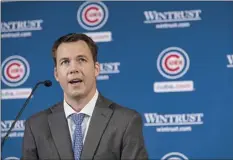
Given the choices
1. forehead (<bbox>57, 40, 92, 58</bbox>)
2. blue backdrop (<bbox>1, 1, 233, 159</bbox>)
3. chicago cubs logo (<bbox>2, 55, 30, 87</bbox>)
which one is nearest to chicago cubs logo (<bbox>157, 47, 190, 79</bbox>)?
blue backdrop (<bbox>1, 1, 233, 159</bbox>)

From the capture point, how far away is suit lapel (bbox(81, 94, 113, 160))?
1812 mm

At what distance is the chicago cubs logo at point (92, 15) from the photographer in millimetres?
4367

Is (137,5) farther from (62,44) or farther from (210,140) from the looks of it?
(62,44)

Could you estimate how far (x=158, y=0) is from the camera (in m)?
4.27

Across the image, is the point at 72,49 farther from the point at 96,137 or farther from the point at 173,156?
the point at 173,156

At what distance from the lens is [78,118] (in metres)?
1.92

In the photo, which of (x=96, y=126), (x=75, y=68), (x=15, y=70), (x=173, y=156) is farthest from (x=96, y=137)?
(x=15, y=70)

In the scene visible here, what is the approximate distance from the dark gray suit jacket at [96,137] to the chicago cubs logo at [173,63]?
2260mm

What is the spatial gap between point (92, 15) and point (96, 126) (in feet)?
8.74

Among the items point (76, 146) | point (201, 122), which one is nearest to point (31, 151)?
point (76, 146)

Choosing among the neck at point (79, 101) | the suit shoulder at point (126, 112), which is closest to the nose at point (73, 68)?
the neck at point (79, 101)

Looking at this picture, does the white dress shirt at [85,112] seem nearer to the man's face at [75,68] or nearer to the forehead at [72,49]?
the man's face at [75,68]

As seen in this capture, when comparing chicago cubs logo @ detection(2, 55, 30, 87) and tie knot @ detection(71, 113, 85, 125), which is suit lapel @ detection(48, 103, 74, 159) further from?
chicago cubs logo @ detection(2, 55, 30, 87)

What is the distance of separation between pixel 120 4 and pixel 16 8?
1.07 metres
